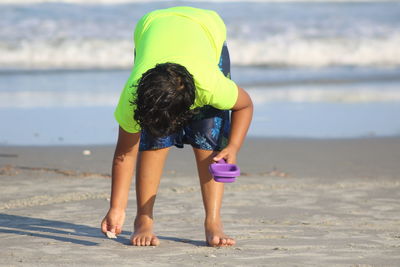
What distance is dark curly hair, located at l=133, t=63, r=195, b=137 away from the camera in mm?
3479

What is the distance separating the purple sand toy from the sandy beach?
35cm

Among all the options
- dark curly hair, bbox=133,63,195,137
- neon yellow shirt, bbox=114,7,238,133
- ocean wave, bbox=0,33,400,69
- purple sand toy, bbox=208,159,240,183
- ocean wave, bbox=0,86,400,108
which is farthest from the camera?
ocean wave, bbox=0,33,400,69

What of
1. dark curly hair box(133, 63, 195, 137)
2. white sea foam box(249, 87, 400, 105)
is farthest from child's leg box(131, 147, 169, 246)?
white sea foam box(249, 87, 400, 105)

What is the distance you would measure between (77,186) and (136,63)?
6.30ft

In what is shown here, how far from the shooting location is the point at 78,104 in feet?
32.9

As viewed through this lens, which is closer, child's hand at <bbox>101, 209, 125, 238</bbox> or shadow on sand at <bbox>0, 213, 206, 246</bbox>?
child's hand at <bbox>101, 209, 125, 238</bbox>

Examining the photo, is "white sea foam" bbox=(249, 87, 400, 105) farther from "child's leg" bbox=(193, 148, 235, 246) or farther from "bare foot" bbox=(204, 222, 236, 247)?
"bare foot" bbox=(204, 222, 236, 247)

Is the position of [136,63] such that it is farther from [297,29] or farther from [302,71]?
[297,29]

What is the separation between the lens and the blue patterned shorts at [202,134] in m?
4.04

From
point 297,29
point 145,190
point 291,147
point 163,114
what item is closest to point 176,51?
point 163,114

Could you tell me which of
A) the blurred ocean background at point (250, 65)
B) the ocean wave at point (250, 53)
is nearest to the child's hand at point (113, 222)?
the blurred ocean background at point (250, 65)

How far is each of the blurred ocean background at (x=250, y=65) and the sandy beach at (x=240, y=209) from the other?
1.06 meters

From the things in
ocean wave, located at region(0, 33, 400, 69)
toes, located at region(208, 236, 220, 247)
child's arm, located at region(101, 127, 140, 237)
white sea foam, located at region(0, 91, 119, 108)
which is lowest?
ocean wave, located at region(0, 33, 400, 69)

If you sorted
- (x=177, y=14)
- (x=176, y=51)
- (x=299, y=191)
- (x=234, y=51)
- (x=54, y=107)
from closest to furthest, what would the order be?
(x=176, y=51) < (x=177, y=14) < (x=299, y=191) < (x=54, y=107) < (x=234, y=51)
